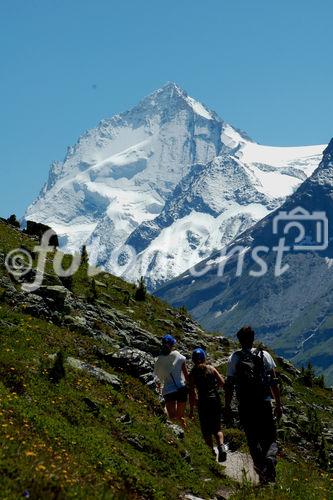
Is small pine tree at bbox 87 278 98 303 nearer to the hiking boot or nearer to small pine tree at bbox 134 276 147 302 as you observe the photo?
small pine tree at bbox 134 276 147 302

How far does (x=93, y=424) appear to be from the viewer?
17688 millimetres

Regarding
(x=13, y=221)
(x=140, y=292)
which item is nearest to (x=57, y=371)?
(x=140, y=292)

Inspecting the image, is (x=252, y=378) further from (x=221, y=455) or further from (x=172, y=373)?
(x=172, y=373)

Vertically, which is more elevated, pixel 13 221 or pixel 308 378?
pixel 13 221

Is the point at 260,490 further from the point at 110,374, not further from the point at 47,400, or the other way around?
the point at 110,374

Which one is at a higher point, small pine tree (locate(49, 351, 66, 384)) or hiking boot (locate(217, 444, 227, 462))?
small pine tree (locate(49, 351, 66, 384))

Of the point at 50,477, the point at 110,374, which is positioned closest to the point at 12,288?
the point at 110,374

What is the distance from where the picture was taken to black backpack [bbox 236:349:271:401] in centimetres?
1534

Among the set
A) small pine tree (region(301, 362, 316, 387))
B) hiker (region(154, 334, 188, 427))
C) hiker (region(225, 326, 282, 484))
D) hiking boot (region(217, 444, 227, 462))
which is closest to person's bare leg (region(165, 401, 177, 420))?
hiker (region(154, 334, 188, 427))

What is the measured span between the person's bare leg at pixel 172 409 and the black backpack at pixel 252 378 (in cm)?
488

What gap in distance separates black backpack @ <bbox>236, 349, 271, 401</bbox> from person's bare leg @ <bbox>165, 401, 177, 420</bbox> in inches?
192

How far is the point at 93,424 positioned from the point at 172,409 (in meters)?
3.22

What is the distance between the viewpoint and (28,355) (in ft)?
68.3

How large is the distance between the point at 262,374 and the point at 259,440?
1423mm
